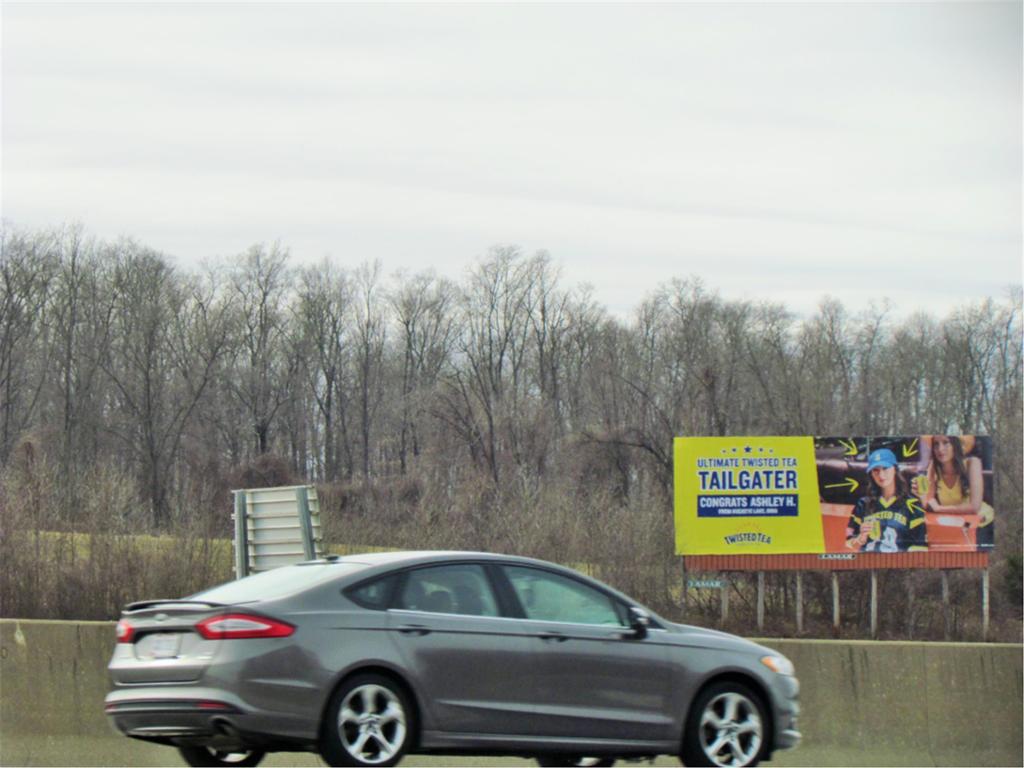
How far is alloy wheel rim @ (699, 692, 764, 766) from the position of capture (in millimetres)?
10367

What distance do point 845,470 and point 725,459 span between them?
2.65m

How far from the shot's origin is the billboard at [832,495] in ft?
98.1

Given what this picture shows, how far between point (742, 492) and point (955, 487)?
4800mm

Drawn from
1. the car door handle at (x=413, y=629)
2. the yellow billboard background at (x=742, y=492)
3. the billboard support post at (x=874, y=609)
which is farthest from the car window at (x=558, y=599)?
the billboard support post at (x=874, y=609)

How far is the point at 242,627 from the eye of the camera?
29.2 ft

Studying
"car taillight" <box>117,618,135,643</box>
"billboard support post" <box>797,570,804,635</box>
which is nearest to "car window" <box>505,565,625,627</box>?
"car taillight" <box>117,618,135,643</box>

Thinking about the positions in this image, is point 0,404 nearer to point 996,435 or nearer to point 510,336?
point 510,336

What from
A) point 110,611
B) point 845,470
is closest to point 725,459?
point 845,470

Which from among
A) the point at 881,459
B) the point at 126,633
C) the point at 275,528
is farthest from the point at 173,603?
the point at 881,459

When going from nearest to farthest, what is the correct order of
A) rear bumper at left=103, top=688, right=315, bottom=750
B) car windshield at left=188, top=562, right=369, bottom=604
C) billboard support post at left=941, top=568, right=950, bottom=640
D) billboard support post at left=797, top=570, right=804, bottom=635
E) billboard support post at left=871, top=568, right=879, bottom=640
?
rear bumper at left=103, top=688, right=315, bottom=750
car windshield at left=188, top=562, right=369, bottom=604
billboard support post at left=941, top=568, right=950, bottom=640
billboard support post at left=871, top=568, right=879, bottom=640
billboard support post at left=797, top=570, right=804, bottom=635

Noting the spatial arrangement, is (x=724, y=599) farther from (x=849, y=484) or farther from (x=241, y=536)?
(x=241, y=536)

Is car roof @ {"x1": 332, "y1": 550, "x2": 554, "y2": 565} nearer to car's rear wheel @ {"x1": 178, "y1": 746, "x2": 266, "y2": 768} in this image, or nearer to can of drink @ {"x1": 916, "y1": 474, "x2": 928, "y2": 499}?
car's rear wheel @ {"x1": 178, "y1": 746, "x2": 266, "y2": 768}

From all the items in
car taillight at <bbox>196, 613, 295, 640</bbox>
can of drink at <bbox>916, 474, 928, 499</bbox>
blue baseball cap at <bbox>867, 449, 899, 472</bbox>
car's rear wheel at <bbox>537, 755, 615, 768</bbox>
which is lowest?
car's rear wheel at <bbox>537, 755, 615, 768</bbox>

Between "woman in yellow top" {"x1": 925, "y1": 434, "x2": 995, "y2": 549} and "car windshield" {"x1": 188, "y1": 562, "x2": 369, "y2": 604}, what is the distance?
23388 mm
